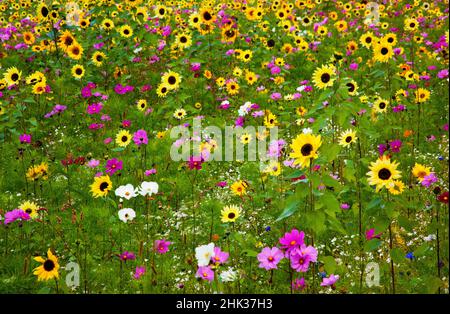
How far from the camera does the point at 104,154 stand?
5.81 metres

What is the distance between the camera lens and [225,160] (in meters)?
5.94

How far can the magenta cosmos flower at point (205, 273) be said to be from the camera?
9.36ft

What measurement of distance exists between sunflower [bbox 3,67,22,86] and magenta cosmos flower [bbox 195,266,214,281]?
14.7 ft

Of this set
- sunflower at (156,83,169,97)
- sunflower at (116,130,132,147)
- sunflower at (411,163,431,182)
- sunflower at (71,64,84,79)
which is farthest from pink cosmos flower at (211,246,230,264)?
sunflower at (71,64,84,79)

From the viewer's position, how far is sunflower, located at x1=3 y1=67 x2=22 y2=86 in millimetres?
6211

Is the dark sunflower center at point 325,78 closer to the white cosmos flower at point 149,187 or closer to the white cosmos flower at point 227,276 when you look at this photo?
the white cosmos flower at point 149,187

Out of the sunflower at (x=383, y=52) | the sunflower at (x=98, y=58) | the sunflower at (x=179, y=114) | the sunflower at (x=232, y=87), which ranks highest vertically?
the sunflower at (x=98, y=58)

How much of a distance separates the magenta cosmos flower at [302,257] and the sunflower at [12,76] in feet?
15.8

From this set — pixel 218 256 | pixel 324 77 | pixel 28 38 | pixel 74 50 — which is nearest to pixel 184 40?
pixel 74 50

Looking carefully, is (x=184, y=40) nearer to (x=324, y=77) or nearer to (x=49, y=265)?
(x=324, y=77)

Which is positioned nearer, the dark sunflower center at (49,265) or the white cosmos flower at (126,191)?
the dark sunflower center at (49,265)

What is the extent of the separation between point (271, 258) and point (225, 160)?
3.01 metres

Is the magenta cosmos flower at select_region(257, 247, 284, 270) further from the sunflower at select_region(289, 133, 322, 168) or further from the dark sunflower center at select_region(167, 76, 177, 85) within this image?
the dark sunflower center at select_region(167, 76, 177, 85)

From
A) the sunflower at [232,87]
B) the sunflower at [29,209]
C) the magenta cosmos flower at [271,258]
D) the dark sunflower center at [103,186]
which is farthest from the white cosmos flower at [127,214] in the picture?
the sunflower at [232,87]
